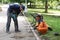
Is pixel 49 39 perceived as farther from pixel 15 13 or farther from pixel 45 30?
pixel 15 13

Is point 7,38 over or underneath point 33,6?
over

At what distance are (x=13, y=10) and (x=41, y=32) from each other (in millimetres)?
1901

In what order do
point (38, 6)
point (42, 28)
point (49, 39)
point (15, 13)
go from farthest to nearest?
point (38, 6) < point (15, 13) < point (42, 28) < point (49, 39)

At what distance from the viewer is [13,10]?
12.9 m

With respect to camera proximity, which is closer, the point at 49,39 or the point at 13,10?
the point at 49,39

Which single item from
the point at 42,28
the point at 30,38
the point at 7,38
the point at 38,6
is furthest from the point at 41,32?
the point at 38,6

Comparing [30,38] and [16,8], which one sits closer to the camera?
[30,38]

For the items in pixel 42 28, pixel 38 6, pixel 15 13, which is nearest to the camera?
pixel 42 28

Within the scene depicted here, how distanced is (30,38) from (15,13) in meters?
2.31

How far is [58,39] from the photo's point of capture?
1073cm

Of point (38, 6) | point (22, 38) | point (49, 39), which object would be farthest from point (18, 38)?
point (38, 6)

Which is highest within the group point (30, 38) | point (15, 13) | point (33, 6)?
point (15, 13)

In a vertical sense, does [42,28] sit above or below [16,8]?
below

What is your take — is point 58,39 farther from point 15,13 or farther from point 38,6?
point 38,6
